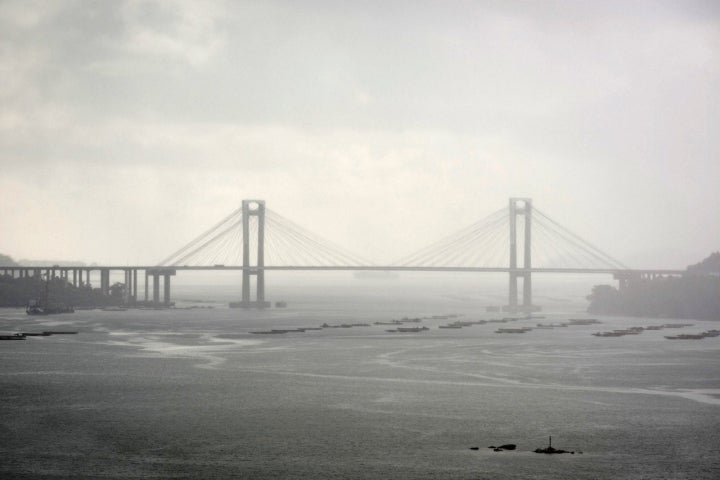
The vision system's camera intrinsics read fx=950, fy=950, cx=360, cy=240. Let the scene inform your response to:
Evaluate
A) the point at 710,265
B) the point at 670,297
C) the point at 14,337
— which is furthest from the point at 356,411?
the point at 710,265

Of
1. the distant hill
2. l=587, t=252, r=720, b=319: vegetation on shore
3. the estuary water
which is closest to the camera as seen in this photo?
the estuary water

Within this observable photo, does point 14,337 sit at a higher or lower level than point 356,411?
higher

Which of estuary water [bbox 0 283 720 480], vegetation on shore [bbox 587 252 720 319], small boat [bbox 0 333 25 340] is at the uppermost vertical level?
vegetation on shore [bbox 587 252 720 319]

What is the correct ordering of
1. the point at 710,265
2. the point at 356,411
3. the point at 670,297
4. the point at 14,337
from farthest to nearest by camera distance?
1. the point at 710,265
2. the point at 670,297
3. the point at 14,337
4. the point at 356,411

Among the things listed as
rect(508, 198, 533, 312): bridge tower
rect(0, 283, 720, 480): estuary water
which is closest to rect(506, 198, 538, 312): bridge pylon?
rect(508, 198, 533, 312): bridge tower

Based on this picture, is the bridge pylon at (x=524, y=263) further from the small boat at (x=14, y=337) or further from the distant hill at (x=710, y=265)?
the small boat at (x=14, y=337)

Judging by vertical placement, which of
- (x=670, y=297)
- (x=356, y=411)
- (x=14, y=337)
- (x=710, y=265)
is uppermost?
(x=710, y=265)

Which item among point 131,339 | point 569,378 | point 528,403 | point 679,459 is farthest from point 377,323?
point 679,459

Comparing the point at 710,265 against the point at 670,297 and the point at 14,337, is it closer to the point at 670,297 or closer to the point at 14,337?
the point at 670,297

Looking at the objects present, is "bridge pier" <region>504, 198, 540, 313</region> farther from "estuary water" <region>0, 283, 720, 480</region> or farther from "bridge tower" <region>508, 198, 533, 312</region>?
"estuary water" <region>0, 283, 720, 480</region>
